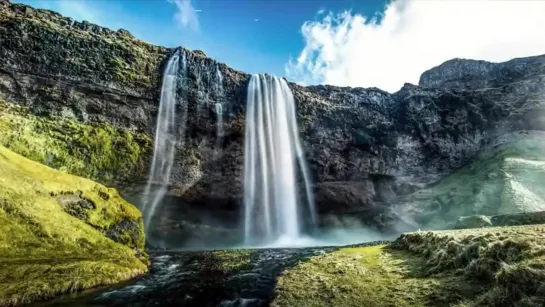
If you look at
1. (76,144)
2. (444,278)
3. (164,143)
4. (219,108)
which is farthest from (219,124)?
(444,278)

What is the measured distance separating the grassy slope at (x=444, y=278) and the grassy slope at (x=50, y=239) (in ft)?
34.8

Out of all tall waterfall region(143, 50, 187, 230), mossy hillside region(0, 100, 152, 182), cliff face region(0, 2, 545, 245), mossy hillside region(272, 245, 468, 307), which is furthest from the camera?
tall waterfall region(143, 50, 187, 230)

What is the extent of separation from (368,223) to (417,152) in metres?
18.0

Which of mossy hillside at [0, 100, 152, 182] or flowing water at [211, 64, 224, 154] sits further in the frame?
flowing water at [211, 64, 224, 154]

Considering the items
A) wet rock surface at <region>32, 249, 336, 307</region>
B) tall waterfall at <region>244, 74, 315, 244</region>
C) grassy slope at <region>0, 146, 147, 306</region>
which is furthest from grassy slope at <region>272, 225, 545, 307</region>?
tall waterfall at <region>244, 74, 315, 244</region>

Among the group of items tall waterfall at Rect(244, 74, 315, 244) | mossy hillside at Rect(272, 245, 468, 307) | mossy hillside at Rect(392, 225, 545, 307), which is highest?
tall waterfall at Rect(244, 74, 315, 244)

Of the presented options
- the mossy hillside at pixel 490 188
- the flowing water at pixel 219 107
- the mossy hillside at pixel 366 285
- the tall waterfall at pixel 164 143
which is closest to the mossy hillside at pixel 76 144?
the tall waterfall at pixel 164 143

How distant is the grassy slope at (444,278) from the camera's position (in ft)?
34.7

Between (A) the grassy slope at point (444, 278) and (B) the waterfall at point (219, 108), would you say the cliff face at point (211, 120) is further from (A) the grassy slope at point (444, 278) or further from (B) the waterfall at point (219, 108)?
(A) the grassy slope at point (444, 278)

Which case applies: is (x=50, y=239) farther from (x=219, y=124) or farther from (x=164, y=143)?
(x=219, y=124)

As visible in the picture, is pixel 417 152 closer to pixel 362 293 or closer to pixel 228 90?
pixel 228 90

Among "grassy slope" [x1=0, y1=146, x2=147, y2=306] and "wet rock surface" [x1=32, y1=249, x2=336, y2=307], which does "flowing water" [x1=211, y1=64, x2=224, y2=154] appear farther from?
"wet rock surface" [x1=32, y1=249, x2=336, y2=307]

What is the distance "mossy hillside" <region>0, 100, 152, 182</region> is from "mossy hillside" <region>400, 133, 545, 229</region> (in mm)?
48718

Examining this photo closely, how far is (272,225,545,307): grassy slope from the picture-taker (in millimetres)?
10586
